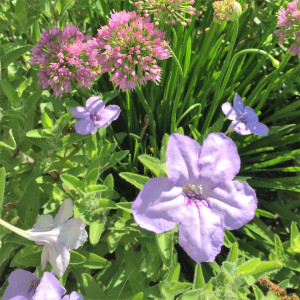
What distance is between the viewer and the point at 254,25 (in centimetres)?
221

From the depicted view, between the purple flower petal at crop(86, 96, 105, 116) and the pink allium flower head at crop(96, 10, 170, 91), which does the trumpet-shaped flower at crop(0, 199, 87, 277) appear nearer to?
the purple flower petal at crop(86, 96, 105, 116)

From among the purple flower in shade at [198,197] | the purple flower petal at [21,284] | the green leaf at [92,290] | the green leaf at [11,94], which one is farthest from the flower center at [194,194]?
the green leaf at [11,94]

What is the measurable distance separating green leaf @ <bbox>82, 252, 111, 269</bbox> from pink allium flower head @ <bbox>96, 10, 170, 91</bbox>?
2.28 feet

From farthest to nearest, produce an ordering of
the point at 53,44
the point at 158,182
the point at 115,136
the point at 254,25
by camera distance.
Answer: the point at 254,25 → the point at 115,136 → the point at 53,44 → the point at 158,182

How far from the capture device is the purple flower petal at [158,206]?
94cm

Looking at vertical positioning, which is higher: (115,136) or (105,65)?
(105,65)

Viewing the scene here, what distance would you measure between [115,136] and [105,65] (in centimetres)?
57

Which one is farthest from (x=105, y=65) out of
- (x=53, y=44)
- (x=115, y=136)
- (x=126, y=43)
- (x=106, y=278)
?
(x=106, y=278)

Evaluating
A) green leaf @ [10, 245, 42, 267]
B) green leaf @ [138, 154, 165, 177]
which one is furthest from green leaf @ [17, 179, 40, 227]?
green leaf @ [138, 154, 165, 177]

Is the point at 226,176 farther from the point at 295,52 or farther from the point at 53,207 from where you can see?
the point at 53,207

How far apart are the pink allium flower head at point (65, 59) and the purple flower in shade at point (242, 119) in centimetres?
60

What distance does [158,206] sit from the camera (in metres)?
0.95

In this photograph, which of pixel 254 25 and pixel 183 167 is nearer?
pixel 183 167

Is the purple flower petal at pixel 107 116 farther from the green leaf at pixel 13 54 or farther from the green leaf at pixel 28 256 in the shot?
the green leaf at pixel 28 256
